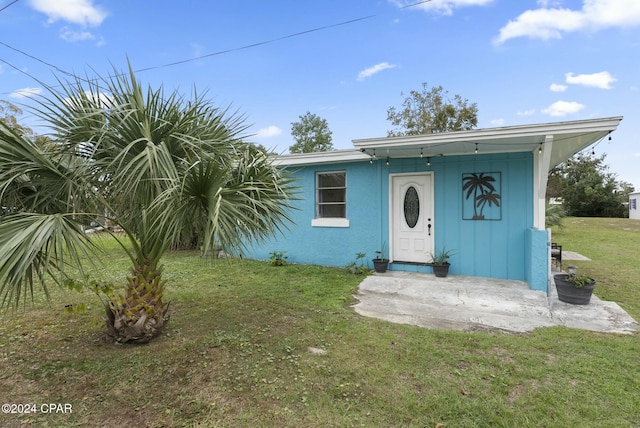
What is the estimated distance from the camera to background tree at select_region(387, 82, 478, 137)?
70.8 feet

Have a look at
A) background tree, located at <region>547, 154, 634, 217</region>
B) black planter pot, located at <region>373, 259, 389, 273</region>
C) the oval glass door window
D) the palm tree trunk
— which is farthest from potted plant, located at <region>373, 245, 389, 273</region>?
background tree, located at <region>547, 154, 634, 217</region>

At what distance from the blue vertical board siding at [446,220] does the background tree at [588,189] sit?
2245 centimetres

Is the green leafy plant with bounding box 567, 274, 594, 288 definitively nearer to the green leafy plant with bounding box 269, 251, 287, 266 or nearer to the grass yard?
the grass yard

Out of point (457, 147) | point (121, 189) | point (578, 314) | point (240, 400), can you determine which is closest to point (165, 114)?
point (121, 189)

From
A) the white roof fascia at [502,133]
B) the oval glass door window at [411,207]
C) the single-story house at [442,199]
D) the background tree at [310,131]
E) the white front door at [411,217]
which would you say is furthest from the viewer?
the background tree at [310,131]

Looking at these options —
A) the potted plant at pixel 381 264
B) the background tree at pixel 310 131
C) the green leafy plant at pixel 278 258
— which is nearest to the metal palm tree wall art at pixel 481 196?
the potted plant at pixel 381 264

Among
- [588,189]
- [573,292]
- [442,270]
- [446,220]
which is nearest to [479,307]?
[573,292]

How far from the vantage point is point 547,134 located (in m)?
4.61

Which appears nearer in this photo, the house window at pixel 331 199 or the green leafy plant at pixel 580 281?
the green leafy plant at pixel 580 281

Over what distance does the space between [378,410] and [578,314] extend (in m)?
Answer: 3.41

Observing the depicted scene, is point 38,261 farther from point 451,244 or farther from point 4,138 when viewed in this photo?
point 451,244

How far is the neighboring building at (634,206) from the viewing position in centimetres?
2388

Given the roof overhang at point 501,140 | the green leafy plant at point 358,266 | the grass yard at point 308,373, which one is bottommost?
the grass yard at point 308,373

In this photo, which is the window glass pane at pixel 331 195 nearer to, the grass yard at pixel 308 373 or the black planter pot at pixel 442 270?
the black planter pot at pixel 442 270
